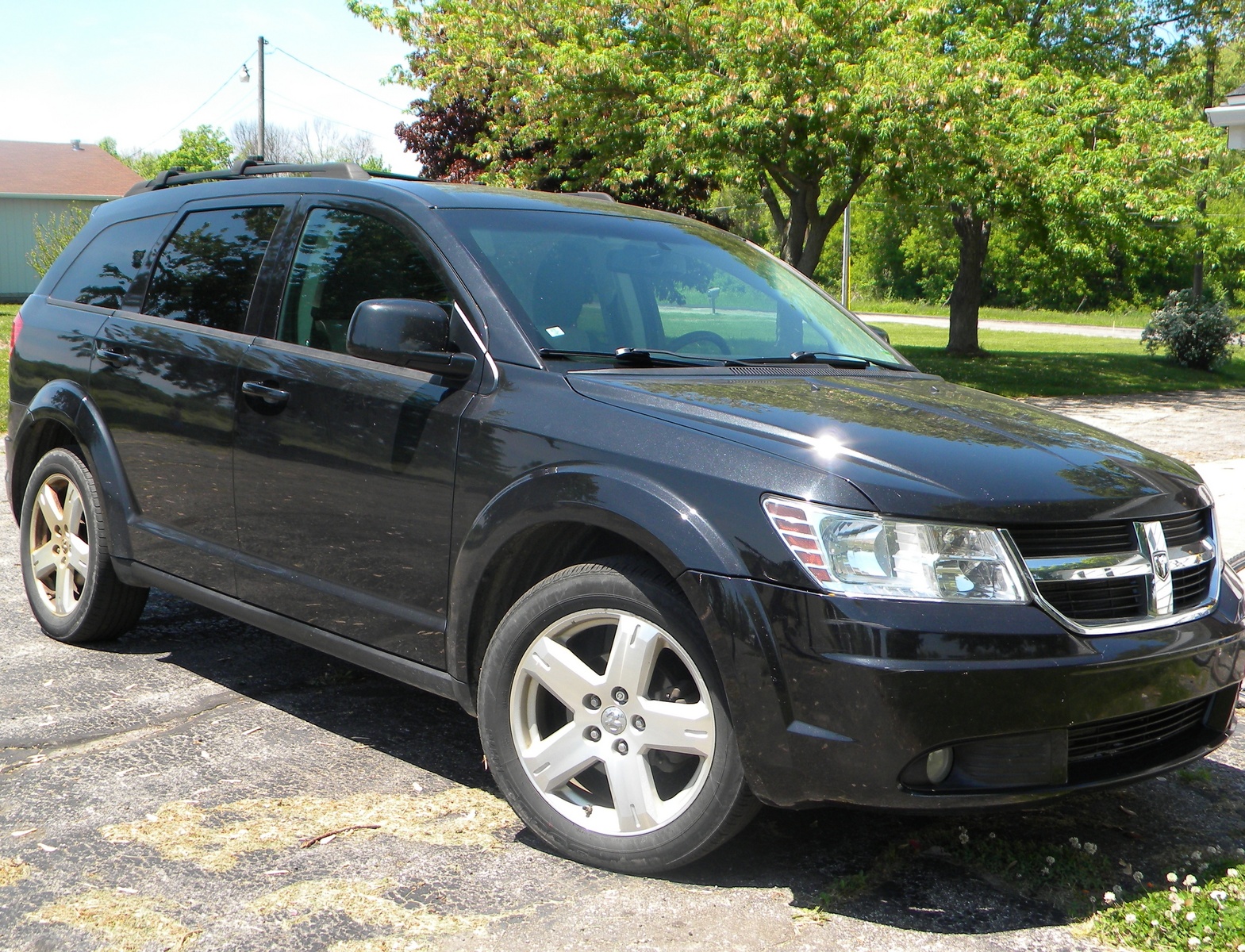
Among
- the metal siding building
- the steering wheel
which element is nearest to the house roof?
the metal siding building

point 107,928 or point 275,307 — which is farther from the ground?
point 275,307

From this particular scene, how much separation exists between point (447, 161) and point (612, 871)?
86.3 feet

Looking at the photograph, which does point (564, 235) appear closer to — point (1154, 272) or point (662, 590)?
point (662, 590)

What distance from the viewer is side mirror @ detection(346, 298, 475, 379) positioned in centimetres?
348

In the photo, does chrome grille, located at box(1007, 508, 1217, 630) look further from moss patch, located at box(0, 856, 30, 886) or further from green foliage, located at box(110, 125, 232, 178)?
green foliage, located at box(110, 125, 232, 178)

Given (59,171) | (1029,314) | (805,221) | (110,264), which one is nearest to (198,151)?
(59,171)

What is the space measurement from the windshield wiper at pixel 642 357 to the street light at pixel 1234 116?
12.0 metres

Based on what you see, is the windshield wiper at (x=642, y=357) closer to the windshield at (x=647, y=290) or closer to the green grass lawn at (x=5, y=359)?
the windshield at (x=647, y=290)

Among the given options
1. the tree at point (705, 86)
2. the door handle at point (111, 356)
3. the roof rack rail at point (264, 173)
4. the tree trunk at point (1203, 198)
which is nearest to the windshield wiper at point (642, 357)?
the roof rack rail at point (264, 173)

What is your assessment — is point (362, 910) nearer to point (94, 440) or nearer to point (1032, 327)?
point (94, 440)

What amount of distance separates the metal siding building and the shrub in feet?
101

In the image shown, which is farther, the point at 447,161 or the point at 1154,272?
the point at 1154,272

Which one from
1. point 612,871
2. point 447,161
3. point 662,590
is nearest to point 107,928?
point 612,871

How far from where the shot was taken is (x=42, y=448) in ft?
17.4
